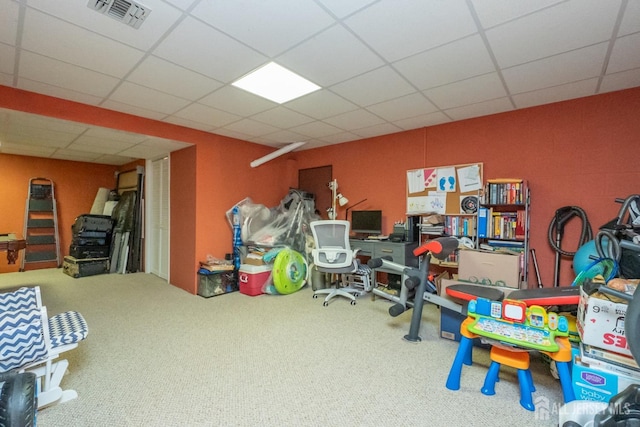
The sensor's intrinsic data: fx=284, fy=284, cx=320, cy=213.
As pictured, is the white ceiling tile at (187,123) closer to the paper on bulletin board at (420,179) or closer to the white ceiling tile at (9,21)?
the white ceiling tile at (9,21)

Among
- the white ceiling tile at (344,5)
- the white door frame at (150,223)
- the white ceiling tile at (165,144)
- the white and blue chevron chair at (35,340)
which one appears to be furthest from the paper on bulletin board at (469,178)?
the white door frame at (150,223)

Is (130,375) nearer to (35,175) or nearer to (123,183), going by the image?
(123,183)

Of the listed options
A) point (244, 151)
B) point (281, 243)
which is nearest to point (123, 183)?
point (244, 151)

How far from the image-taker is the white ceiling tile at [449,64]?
2047mm

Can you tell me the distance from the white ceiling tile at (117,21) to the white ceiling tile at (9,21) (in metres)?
0.11

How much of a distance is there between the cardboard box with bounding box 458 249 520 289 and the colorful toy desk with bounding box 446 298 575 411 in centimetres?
74

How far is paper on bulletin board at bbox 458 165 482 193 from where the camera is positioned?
3533 mm

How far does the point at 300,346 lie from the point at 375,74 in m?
2.44

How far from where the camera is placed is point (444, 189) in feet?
12.4

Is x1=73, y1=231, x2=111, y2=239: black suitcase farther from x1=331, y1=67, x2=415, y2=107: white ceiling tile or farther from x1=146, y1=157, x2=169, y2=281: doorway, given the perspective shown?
x1=331, y1=67, x2=415, y2=107: white ceiling tile

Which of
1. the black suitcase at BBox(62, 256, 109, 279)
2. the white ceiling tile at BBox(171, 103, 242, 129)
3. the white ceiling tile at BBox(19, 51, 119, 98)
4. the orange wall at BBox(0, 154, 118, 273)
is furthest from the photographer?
the orange wall at BBox(0, 154, 118, 273)

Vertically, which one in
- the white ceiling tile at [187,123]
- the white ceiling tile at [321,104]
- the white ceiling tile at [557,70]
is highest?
the white ceiling tile at [187,123]

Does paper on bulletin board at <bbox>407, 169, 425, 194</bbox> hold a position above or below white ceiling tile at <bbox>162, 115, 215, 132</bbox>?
below

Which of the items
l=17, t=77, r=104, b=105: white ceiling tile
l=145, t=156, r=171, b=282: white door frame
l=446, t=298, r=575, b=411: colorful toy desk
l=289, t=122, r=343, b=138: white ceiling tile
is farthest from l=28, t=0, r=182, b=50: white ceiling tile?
l=145, t=156, r=171, b=282: white door frame
